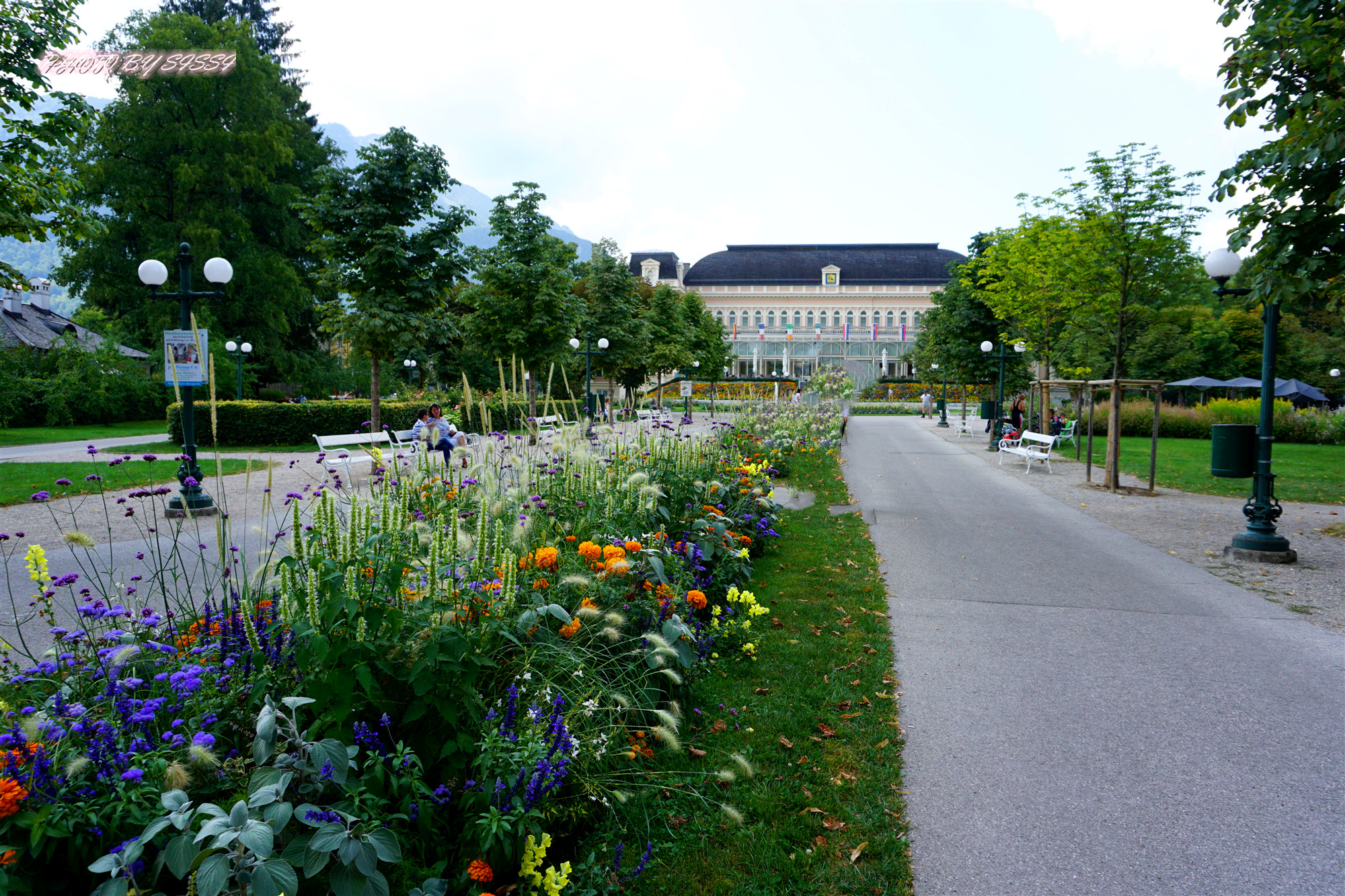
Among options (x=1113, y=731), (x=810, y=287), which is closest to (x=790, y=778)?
(x=1113, y=731)

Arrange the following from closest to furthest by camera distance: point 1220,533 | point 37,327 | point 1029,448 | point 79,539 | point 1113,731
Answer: point 79,539
point 1113,731
point 1220,533
point 1029,448
point 37,327

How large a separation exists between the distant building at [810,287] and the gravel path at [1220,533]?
82.7 metres

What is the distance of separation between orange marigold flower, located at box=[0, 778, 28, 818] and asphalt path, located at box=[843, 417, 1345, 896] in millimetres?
2759

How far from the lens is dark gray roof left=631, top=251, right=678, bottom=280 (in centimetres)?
10469

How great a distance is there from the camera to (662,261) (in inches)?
4151

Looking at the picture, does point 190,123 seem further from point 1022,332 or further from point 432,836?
point 432,836

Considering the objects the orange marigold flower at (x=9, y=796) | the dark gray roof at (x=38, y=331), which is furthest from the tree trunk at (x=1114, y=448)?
the dark gray roof at (x=38, y=331)

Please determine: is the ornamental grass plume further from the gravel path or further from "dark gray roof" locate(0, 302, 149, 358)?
"dark gray roof" locate(0, 302, 149, 358)

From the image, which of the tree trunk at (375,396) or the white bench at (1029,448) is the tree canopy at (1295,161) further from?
the tree trunk at (375,396)

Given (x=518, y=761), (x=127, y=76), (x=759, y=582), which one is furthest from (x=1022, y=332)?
(x=127, y=76)

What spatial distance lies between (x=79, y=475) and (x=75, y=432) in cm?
1489

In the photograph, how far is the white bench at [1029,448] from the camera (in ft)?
53.4

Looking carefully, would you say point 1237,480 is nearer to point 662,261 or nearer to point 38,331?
point 38,331

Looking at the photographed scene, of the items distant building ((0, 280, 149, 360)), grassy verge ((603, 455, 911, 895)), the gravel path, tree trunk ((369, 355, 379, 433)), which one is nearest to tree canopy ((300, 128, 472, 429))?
tree trunk ((369, 355, 379, 433))
